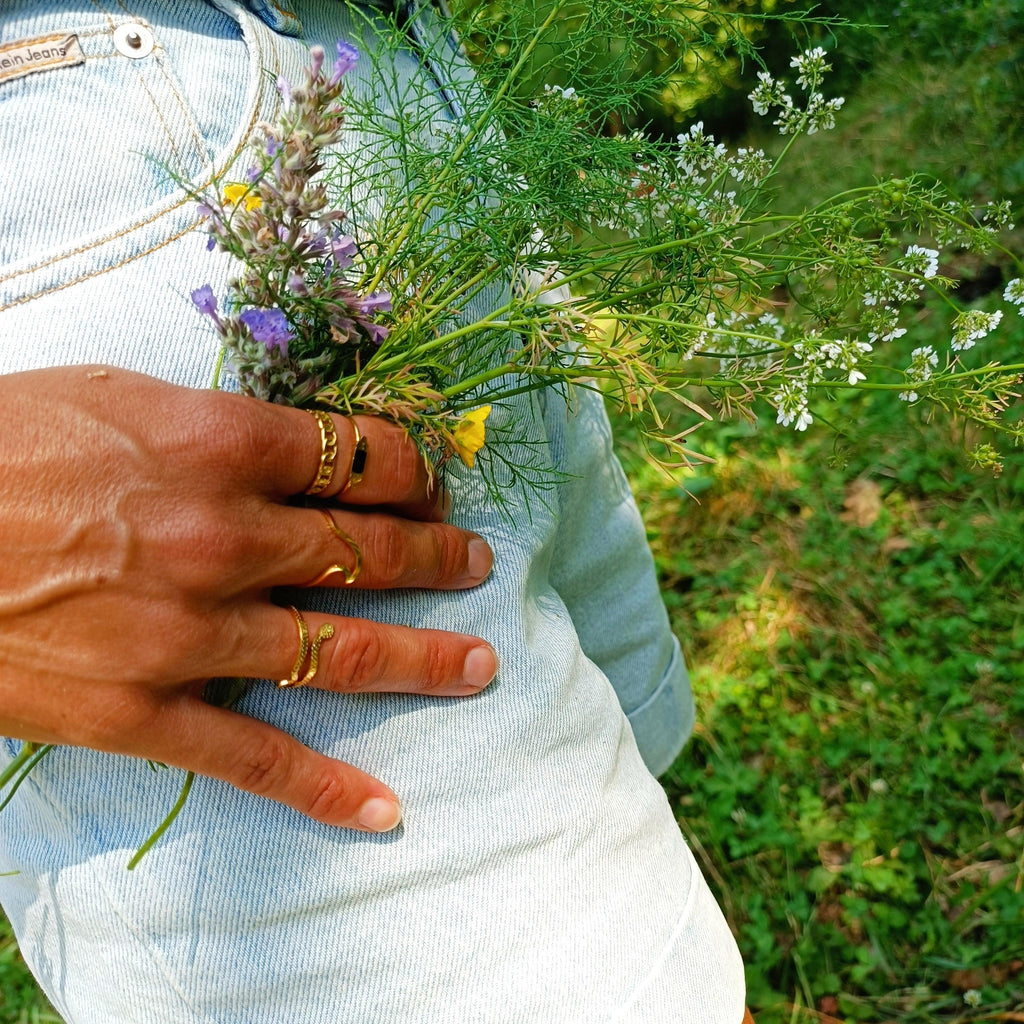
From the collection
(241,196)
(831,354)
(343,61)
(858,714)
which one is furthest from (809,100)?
(858,714)

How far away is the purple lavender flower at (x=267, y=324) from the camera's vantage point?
777mm

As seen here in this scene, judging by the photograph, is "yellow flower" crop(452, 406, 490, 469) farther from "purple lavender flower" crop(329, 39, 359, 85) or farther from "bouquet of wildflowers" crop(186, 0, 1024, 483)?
"purple lavender flower" crop(329, 39, 359, 85)

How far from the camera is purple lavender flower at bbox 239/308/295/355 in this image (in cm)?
78

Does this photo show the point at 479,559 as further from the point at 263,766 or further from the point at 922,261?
the point at 922,261

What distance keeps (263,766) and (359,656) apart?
0.41ft

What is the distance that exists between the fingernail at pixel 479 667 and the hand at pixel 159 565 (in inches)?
4.3

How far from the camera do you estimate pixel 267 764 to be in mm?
828

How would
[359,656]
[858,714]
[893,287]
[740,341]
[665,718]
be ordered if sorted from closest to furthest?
[359,656], [893,287], [740,341], [665,718], [858,714]

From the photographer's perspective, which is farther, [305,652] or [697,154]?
[697,154]

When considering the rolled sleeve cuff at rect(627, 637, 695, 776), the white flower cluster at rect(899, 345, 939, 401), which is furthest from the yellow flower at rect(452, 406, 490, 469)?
the rolled sleeve cuff at rect(627, 637, 695, 776)

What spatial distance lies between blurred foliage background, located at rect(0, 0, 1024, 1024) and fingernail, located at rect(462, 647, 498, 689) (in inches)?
27.9

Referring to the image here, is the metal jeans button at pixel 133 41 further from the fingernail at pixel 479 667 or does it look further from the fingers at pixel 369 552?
the fingernail at pixel 479 667

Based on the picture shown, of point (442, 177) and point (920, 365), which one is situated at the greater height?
point (442, 177)

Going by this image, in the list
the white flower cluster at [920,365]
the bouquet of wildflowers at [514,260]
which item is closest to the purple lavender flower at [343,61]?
the bouquet of wildflowers at [514,260]
